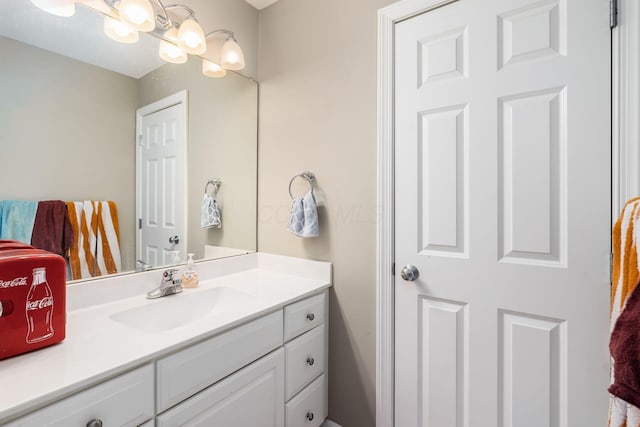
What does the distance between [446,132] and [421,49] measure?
0.39 m

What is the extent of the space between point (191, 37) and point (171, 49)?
0.11 meters

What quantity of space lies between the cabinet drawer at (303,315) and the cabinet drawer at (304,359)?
0.11 feet

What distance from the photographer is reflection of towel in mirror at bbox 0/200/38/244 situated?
0.99 m

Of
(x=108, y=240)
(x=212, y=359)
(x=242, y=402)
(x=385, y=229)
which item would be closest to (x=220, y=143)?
(x=108, y=240)

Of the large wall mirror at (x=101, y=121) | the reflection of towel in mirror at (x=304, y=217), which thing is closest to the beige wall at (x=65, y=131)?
the large wall mirror at (x=101, y=121)

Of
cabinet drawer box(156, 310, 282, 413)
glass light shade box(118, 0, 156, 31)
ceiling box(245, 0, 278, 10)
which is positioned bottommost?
cabinet drawer box(156, 310, 282, 413)

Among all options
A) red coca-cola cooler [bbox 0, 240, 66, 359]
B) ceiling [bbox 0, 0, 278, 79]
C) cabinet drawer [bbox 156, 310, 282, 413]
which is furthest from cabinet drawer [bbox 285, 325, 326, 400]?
ceiling [bbox 0, 0, 278, 79]

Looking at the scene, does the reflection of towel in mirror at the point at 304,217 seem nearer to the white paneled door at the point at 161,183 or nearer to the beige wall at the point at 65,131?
the white paneled door at the point at 161,183

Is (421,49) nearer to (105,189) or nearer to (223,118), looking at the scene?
(223,118)

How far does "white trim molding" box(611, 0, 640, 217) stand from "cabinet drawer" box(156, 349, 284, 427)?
1.30 meters

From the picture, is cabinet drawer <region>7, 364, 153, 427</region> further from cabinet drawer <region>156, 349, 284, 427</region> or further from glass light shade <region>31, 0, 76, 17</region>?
glass light shade <region>31, 0, 76, 17</region>

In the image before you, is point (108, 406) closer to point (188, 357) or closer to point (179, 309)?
point (188, 357)

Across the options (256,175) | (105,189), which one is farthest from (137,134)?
(256,175)

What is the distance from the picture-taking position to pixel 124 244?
129cm
